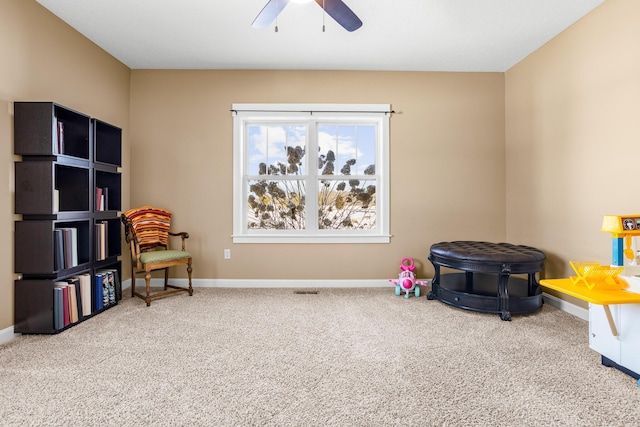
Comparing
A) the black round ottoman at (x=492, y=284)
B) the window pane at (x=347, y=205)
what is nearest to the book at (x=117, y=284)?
the window pane at (x=347, y=205)

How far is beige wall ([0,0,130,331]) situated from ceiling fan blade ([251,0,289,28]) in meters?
1.90

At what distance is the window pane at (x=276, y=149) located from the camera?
4.05m

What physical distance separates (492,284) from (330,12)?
3036 millimetres

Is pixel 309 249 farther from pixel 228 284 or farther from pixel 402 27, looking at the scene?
pixel 402 27

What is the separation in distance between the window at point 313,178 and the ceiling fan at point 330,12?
5.34 feet

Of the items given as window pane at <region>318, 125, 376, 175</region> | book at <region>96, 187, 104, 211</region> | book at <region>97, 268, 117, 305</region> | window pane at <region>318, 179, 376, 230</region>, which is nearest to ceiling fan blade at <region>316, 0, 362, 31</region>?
window pane at <region>318, 125, 376, 175</region>

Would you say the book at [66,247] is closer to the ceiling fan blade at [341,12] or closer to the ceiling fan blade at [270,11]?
the ceiling fan blade at [270,11]

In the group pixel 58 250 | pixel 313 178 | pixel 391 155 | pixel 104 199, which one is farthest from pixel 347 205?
pixel 58 250

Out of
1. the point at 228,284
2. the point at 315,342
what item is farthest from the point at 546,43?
the point at 228,284

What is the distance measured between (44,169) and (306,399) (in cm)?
263

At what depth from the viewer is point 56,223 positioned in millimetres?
2725

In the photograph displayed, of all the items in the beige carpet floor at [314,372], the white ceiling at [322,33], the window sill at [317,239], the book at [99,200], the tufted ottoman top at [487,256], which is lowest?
the beige carpet floor at [314,372]

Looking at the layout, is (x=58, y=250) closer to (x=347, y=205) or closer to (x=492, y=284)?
(x=347, y=205)

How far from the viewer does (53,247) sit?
2488 mm
